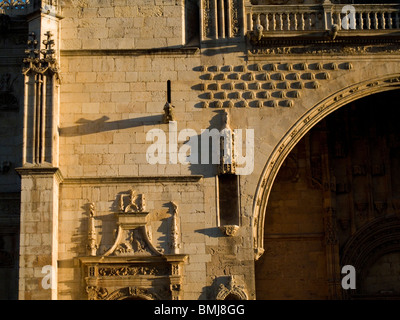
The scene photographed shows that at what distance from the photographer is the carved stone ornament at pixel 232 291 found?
64.2ft

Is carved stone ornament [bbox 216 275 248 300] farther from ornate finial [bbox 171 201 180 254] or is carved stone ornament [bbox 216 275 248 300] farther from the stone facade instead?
ornate finial [bbox 171 201 180 254]

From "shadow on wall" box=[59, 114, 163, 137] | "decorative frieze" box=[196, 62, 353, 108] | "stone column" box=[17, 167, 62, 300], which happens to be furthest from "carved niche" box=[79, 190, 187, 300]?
"decorative frieze" box=[196, 62, 353, 108]

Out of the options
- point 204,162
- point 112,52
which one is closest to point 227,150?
point 204,162

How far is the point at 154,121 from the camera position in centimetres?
2039

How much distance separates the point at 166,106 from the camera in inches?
792

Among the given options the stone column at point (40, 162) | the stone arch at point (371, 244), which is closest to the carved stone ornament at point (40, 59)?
the stone column at point (40, 162)

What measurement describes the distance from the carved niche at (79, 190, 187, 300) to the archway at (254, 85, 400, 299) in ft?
9.31

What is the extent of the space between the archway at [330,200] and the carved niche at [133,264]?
2.84 m

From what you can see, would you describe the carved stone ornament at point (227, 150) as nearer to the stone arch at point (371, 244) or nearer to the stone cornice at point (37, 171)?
the stone cornice at point (37, 171)

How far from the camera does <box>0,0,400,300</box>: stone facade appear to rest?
773 inches

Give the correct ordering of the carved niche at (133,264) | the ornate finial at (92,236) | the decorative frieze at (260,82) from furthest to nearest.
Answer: the decorative frieze at (260,82)
the ornate finial at (92,236)
the carved niche at (133,264)

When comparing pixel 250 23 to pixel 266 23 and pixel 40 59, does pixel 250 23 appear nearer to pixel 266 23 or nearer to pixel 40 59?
pixel 266 23
